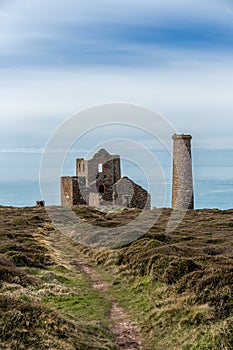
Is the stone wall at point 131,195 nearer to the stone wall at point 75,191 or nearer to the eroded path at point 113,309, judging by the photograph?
the stone wall at point 75,191

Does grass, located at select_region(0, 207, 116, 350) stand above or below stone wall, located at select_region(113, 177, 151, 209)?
below

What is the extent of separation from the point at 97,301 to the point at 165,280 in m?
2.16

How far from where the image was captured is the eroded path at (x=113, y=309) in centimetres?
1070

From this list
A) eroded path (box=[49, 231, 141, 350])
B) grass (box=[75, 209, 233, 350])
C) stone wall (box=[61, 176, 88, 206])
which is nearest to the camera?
grass (box=[75, 209, 233, 350])

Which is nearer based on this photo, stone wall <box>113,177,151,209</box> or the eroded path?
the eroded path

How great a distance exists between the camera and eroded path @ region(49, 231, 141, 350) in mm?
10695

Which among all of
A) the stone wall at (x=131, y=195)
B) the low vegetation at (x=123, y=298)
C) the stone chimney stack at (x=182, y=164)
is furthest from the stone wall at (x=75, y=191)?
the low vegetation at (x=123, y=298)

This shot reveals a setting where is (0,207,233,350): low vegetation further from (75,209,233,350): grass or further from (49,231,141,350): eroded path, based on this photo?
(49,231,141,350): eroded path

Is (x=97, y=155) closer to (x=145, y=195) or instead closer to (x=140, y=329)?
(x=145, y=195)

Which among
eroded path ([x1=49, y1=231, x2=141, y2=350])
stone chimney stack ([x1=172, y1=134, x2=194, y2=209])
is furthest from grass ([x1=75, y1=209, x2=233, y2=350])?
stone chimney stack ([x1=172, y1=134, x2=194, y2=209])

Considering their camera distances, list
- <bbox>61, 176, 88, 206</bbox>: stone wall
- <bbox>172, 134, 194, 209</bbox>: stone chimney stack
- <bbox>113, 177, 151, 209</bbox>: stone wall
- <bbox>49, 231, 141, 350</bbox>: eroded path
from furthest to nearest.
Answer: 1. <bbox>61, 176, 88, 206</bbox>: stone wall
2. <bbox>113, 177, 151, 209</bbox>: stone wall
3. <bbox>172, 134, 194, 209</bbox>: stone chimney stack
4. <bbox>49, 231, 141, 350</bbox>: eroded path

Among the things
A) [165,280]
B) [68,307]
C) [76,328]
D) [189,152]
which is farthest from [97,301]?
[189,152]

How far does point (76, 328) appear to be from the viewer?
1025cm

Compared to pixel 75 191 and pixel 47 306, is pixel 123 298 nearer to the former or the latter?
pixel 47 306
